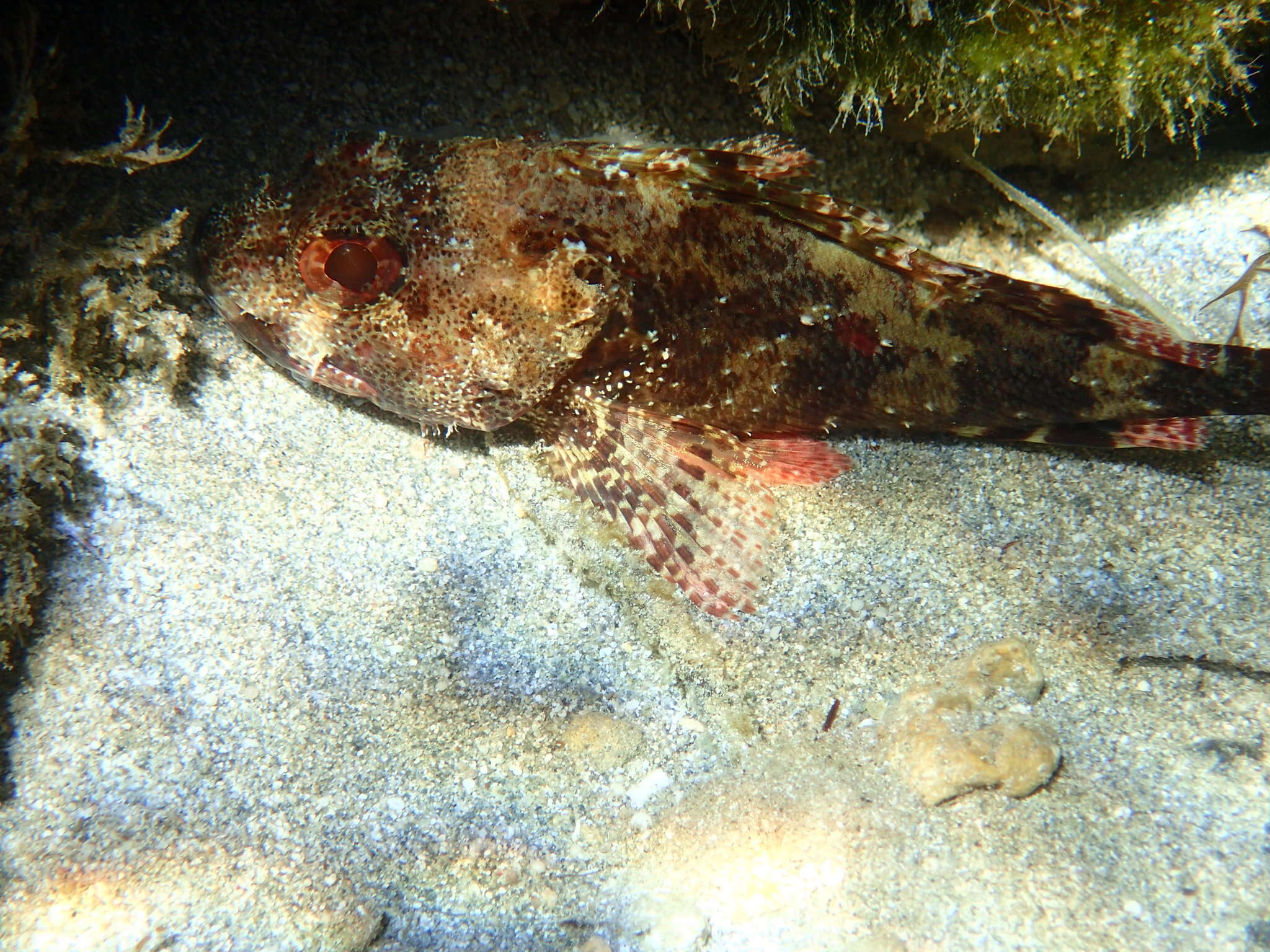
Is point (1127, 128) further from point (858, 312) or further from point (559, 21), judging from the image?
point (559, 21)

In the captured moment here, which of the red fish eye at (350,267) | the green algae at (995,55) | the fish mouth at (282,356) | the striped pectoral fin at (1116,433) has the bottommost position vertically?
the striped pectoral fin at (1116,433)

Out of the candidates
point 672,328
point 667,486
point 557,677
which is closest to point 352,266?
point 672,328

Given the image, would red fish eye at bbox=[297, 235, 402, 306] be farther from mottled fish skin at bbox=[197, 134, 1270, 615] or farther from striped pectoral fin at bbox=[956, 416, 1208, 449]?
striped pectoral fin at bbox=[956, 416, 1208, 449]

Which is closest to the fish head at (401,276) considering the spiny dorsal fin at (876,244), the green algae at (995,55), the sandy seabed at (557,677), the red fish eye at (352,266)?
the red fish eye at (352,266)

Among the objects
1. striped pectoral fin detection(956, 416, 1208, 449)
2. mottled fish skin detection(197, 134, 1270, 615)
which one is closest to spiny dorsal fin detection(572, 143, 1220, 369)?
mottled fish skin detection(197, 134, 1270, 615)

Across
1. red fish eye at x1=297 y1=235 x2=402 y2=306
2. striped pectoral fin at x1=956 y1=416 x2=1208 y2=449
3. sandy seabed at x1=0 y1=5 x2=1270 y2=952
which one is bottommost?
sandy seabed at x1=0 y1=5 x2=1270 y2=952

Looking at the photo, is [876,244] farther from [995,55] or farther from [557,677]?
[557,677]

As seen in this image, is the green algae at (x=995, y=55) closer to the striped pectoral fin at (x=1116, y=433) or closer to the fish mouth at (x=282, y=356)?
the striped pectoral fin at (x=1116, y=433)

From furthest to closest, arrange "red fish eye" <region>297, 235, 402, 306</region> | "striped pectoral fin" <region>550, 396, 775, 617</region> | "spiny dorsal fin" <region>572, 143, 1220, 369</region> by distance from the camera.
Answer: "striped pectoral fin" <region>550, 396, 775, 617</region>
"spiny dorsal fin" <region>572, 143, 1220, 369</region>
"red fish eye" <region>297, 235, 402, 306</region>
